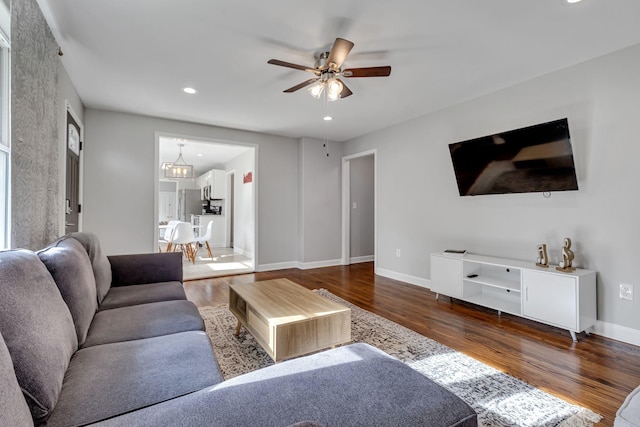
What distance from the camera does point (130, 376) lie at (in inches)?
44.6

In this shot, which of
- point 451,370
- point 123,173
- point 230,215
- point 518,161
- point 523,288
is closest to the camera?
point 451,370

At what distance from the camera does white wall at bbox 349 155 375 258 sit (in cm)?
613

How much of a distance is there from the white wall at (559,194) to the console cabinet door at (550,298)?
16.0 inches

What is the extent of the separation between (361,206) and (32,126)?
514cm

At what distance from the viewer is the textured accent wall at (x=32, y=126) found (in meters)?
1.69

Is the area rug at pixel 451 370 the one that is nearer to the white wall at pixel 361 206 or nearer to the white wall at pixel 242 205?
the white wall at pixel 361 206

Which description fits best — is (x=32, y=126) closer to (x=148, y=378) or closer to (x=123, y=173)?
(x=148, y=378)

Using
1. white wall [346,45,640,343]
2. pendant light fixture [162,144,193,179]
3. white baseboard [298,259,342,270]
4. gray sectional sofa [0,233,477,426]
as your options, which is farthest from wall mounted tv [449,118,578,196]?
pendant light fixture [162,144,193,179]

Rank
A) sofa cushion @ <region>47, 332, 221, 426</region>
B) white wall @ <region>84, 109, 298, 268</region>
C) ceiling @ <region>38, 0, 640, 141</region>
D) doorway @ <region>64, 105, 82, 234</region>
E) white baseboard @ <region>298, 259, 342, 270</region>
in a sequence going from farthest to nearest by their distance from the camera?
1. white baseboard @ <region>298, 259, 342, 270</region>
2. white wall @ <region>84, 109, 298, 268</region>
3. doorway @ <region>64, 105, 82, 234</region>
4. ceiling @ <region>38, 0, 640, 141</region>
5. sofa cushion @ <region>47, 332, 221, 426</region>

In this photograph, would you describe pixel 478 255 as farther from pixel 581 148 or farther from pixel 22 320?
pixel 22 320

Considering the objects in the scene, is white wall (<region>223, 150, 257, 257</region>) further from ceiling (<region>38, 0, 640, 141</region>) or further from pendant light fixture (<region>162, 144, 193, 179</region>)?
ceiling (<region>38, 0, 640, 141</region>)

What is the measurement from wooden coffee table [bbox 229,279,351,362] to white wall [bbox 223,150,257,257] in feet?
14.5

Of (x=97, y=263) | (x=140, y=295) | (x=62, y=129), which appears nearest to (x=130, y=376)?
(x=140, y=295)

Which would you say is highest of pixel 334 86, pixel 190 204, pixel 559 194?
pixel 334 86
